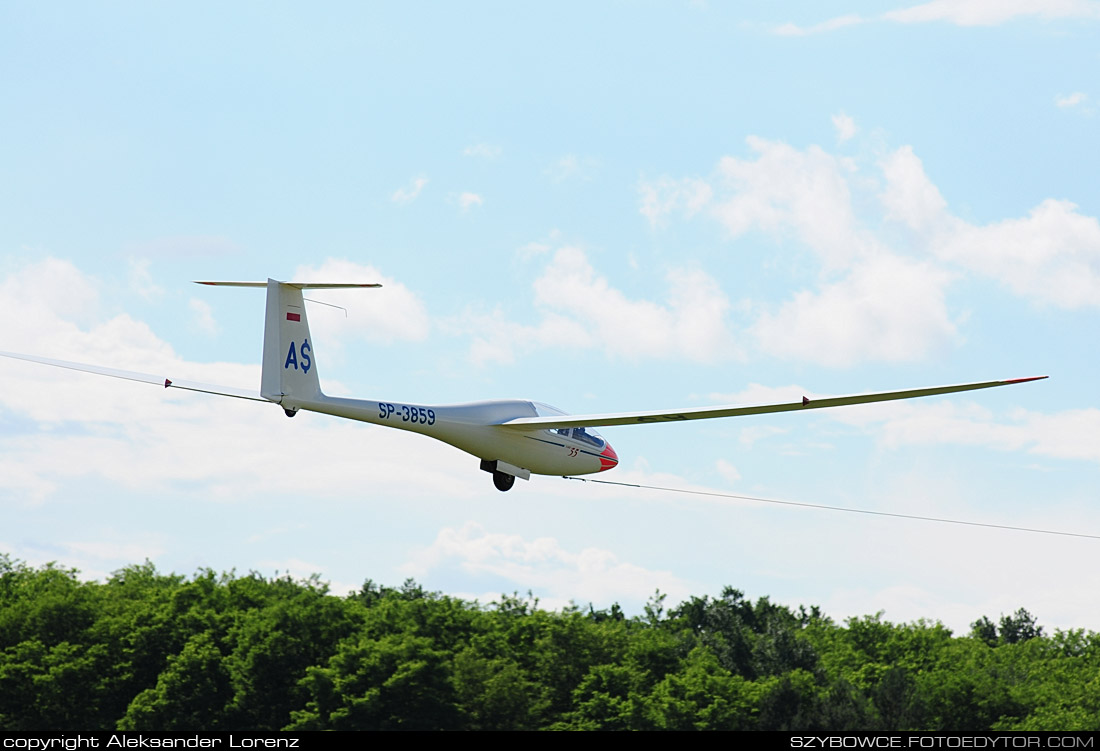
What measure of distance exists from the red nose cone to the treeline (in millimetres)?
48588

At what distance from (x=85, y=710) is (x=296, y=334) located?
63395 mm

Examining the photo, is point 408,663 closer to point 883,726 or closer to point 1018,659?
point 883,726

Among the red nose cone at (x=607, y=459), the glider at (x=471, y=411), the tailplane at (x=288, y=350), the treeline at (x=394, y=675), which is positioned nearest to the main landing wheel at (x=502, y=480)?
the glider at (x=471, y=411)

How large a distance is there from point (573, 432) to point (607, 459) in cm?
153

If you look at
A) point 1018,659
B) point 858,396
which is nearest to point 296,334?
point 858,396

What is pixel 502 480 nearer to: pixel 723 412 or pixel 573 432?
pixel 573 432

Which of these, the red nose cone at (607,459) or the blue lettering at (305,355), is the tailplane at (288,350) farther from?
the red nose cone at (607,459)

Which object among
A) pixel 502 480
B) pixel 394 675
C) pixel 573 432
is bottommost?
pixel 394 675

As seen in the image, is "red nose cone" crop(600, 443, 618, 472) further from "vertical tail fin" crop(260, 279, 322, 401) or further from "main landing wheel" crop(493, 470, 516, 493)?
"vertical tail fin" crop(260, 279, 322, 401)

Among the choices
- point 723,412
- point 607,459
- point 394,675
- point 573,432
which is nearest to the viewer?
point 723,412

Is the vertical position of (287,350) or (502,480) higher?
(287,350)

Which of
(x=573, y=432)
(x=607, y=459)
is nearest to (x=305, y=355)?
(x=573, y=432)

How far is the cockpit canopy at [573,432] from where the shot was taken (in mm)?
26312

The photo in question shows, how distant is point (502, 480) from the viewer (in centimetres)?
2627
